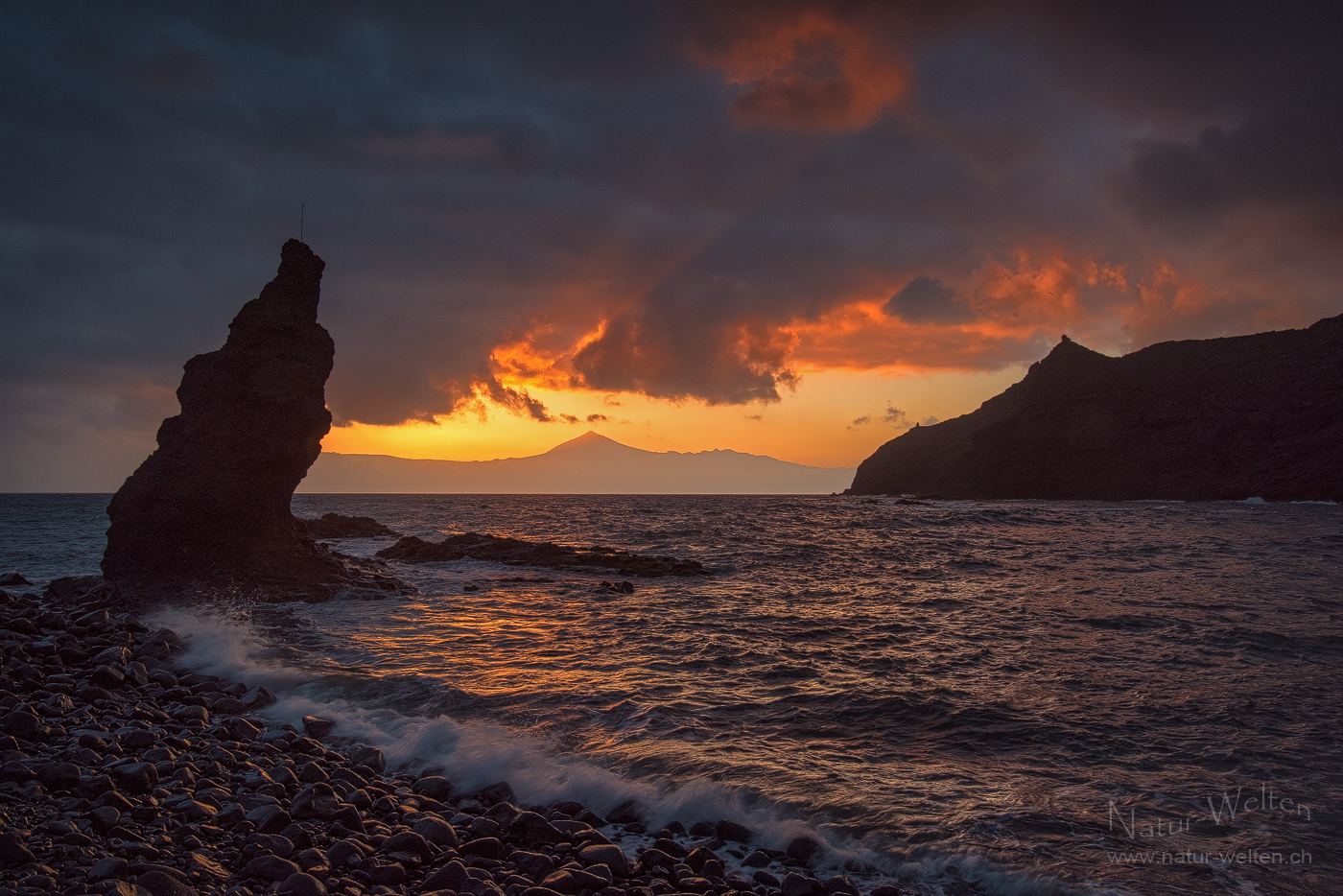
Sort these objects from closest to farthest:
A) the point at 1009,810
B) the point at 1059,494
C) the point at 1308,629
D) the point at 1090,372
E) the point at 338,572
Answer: the point at 1009,810 → the point at 1308,629 → the point at 338,572 → the point at 1059,494 → the point at 1090,372

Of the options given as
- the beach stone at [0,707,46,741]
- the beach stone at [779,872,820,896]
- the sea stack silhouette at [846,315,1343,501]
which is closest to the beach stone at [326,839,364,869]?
the beach stone at [779,872,820,896]

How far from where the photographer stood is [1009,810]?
6.57 m

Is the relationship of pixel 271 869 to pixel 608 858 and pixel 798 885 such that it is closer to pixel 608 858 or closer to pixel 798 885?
pixel 608 858

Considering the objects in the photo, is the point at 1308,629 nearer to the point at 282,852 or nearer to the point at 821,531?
the point at 282,852

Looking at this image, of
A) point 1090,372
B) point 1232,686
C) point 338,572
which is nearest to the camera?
point 1232,686

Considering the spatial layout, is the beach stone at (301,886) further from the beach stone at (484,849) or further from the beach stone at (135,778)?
the beach stone at (135,778)

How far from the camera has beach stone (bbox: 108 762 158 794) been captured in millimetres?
6059

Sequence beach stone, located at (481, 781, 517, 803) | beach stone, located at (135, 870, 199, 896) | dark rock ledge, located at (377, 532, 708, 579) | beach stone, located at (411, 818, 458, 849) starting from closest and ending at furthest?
beach stone, located at (135, 870, 199, 896), beach stone, located at (411, 818, 458, 849), beach stone, located at (481, 781, 517, 803), dark rock ledge, located at (377, 532, 708, 579)

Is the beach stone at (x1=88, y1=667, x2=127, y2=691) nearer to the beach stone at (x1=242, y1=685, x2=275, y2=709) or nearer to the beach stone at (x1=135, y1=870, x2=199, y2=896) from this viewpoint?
the beach stone at (x1=242, y1=685, x2=275, y2=709)

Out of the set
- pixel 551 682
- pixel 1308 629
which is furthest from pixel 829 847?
pixel 1308 629

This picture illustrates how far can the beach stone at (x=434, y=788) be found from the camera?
6.92 m

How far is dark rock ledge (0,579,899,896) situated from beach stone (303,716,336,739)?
4 cm

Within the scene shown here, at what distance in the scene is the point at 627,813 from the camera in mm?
6594

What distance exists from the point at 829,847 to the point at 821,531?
1919 inches
